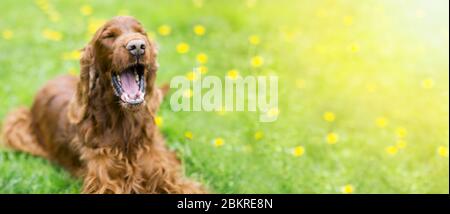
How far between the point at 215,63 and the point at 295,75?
83cm

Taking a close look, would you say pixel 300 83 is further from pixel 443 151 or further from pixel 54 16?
pixel 54 16

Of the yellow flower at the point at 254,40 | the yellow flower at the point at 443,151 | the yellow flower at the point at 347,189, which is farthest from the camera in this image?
the yellow flower at the point at 254,40

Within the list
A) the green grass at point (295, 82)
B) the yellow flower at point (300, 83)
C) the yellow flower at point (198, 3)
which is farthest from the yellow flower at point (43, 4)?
the yellow flower at point (300, 83)

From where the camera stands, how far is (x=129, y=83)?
419 centimetres

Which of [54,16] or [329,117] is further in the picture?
[54,16]

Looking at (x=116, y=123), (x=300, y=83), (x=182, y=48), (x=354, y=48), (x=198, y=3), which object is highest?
(x=198, y=3)

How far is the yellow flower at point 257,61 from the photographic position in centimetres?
639

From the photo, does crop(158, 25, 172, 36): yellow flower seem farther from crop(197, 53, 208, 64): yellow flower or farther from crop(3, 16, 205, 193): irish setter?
crop(3, 16, 205, 193): irish setter

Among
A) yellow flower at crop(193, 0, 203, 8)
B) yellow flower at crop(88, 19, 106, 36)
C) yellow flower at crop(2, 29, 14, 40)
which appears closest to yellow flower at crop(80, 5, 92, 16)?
yellow flower at crop(88, 19, 106, 36)

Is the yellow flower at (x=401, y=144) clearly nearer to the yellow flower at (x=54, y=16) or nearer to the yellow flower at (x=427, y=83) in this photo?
the yellow flower at (x=427, y=83)

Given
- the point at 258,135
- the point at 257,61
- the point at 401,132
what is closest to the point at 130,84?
the point at 258,135

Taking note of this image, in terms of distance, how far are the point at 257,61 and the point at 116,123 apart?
2356mm

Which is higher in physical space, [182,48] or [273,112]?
[182,48]

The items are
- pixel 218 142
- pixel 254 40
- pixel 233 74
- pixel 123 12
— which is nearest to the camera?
pixel 218 142
